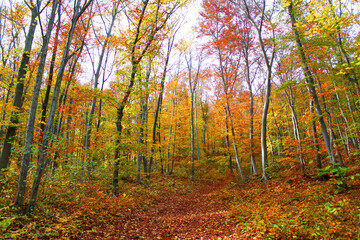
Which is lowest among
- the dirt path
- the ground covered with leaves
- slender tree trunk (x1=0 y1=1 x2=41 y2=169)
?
the dirt path

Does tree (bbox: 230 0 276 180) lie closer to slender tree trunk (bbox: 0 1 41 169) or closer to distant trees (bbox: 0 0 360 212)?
distant trees (bbox: 0 0 360 212)

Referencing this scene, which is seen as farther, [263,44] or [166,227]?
[263,44]

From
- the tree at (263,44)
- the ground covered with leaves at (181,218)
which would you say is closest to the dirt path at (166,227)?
the ground covered with leaves at (181,218)

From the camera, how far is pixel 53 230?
12.9 ft

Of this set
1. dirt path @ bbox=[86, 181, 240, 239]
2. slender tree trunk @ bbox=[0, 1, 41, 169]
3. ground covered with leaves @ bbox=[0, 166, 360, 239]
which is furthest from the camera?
slender tree trunk @ bbox=[0, 1, 41, 169]

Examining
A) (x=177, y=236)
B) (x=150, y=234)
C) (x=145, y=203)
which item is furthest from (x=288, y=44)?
(x=145, y=203)

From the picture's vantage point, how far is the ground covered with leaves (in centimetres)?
340

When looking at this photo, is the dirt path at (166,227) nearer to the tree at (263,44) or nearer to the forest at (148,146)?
the forest at (148,146)

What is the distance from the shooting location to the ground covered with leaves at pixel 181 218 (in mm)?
→ 3404

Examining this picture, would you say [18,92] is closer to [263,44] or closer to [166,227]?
[166,227]

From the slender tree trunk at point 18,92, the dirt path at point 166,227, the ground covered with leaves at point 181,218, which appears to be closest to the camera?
the ground covered with leaves at point 181,218

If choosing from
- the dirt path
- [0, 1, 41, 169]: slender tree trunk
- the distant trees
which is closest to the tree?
the distant trees

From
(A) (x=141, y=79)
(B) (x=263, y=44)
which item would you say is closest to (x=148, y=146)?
(A) (x=141, y=79)

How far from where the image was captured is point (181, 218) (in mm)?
6340
